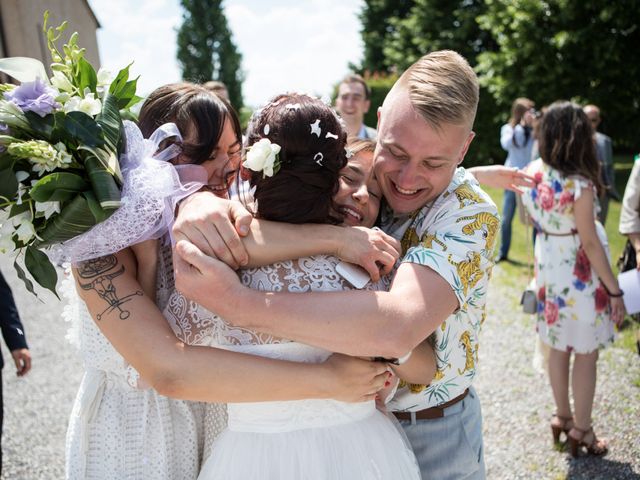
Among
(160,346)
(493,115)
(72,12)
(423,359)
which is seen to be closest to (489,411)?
(423,359)

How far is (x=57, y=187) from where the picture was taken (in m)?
1.47

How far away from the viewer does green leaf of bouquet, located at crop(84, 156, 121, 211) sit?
1494 millimetres

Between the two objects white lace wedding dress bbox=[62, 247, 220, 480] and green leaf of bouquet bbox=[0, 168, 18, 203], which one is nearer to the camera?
green leaf of bouquet bbox=[0, 168, 18, 203]

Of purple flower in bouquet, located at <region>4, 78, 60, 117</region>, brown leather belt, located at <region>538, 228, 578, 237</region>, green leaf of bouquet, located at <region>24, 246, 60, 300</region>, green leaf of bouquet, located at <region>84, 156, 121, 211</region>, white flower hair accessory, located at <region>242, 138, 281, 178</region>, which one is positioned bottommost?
brown leather belt, located at <region>538, 228, 578, 237</region>

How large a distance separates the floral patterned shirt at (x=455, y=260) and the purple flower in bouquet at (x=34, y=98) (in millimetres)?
1202

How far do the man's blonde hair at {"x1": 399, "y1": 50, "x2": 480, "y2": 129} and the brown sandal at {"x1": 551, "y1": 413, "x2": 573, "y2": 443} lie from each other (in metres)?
3.23

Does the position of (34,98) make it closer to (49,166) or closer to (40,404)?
(49,166)

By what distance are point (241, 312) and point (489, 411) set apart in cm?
399

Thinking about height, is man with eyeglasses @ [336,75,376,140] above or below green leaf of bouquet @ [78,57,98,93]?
below

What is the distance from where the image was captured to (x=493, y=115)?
20844 millimetres

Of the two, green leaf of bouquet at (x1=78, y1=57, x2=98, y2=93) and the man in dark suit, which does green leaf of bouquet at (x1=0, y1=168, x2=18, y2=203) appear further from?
the man in dark suit

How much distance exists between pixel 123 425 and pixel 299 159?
3.93ft

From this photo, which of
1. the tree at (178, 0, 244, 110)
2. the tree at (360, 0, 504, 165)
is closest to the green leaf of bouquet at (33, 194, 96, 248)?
the tree at (360, 0, 504, 165)

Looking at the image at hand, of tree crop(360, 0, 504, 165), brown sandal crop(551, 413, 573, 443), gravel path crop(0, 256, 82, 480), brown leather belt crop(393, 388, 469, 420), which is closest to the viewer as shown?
brown leather belt crop(393, 388, 469, 420)
